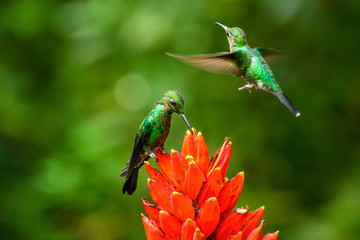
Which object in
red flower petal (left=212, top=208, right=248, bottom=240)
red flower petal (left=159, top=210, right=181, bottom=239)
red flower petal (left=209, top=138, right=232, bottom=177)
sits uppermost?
red flower petal (left=209, top=138, right=232, bottom=177)

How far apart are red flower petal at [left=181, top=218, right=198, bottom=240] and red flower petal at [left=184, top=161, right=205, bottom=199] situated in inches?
5.4

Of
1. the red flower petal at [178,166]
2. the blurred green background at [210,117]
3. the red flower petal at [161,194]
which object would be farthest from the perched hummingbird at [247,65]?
the blurred green background at [210,117]

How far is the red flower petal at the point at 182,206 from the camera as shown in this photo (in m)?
2.04

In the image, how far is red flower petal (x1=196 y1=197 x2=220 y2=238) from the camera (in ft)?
6.64

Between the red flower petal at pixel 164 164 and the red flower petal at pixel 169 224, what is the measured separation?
0.17 meters

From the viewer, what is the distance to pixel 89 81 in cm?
582

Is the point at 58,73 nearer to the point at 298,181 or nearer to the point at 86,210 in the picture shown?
the point at 86,210

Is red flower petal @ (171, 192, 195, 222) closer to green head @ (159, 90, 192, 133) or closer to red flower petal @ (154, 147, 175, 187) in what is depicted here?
red flower petal @ (154, 147, 175, 187)

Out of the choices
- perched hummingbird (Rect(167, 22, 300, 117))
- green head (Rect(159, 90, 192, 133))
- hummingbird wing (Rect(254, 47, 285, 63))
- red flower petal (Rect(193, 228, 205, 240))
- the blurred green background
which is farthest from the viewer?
the blurred green background

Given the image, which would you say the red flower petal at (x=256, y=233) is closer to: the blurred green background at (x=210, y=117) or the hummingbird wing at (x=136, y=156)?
the hummingbird wing at (x=136, y=156)

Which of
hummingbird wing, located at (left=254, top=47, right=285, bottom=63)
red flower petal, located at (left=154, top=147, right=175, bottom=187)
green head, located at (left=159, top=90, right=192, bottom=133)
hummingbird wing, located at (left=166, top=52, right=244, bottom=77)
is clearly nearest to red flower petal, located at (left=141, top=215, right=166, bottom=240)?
red flower petal, located at (left=154, top=147, right=175, bottom=187)

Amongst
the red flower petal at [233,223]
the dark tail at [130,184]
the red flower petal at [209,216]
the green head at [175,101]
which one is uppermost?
the green head at [175,101]

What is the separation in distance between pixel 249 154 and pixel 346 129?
106 cm

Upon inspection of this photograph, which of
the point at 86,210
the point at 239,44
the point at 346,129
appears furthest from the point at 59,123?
the point at 239,44
